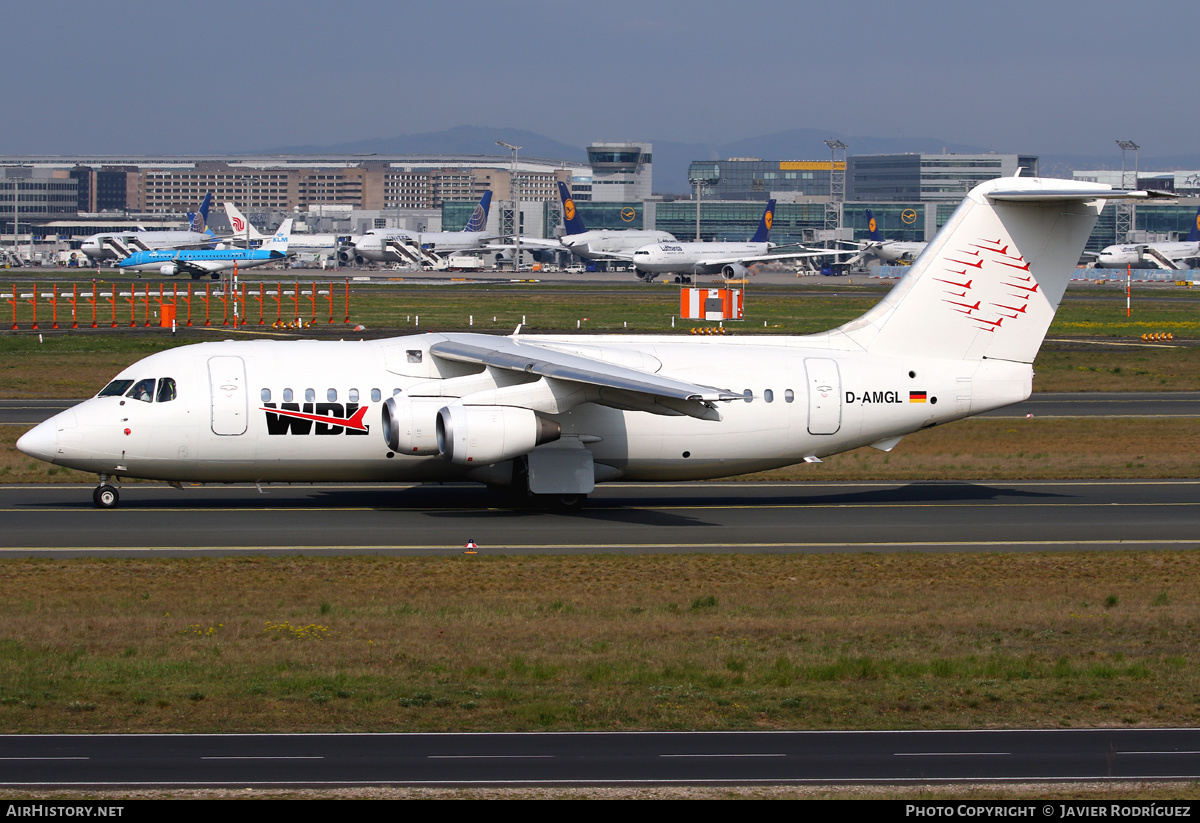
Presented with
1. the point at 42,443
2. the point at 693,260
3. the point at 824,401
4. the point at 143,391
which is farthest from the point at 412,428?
the point at 693,260

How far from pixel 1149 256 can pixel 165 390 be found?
150 meters

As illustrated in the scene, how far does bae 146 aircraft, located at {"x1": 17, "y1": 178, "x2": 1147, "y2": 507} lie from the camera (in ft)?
88.4

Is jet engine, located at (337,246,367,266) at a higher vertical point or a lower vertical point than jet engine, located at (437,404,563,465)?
higher

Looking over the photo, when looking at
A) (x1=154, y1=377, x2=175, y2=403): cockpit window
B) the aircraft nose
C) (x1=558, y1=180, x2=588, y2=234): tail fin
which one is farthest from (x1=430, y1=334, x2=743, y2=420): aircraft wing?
(x1=558, y1=180, x2=588, y2=234): tail fin

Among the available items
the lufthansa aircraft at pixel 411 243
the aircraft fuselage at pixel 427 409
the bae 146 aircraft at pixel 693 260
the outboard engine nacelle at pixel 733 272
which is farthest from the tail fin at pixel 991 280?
the lufthansa aircraft at pixel 411 243

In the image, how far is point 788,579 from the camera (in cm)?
2192

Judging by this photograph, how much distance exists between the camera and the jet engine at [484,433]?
87.0 ft

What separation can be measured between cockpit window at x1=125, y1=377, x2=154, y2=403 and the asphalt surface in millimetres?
14720

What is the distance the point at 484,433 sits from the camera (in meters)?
26.6

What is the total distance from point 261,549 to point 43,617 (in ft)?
18.8

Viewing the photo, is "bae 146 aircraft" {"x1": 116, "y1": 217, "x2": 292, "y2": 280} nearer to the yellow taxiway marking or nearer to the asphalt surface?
the yellow taxiway marking

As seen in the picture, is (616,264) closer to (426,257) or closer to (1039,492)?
(426,257)

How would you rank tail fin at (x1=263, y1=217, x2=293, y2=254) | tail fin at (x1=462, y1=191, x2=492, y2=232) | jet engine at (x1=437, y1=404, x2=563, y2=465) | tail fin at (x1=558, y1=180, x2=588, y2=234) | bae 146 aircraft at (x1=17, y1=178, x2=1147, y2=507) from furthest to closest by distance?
1. tail fin at (x1=462, y1=191, x2=492, y2=232)
2. tail fin at (x1=558, y1=180, x2=588, y2=234)
3. tail fin at (x1=263, y1=217, x2=293, y2=254)
4. bae 146 aircraft at (x1=17, y1=178, x2=1147, y2=507)
5. jet engine at (x1=437, y1=404, x2=563, y2=465)

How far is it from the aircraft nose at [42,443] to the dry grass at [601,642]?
480 centimetres
